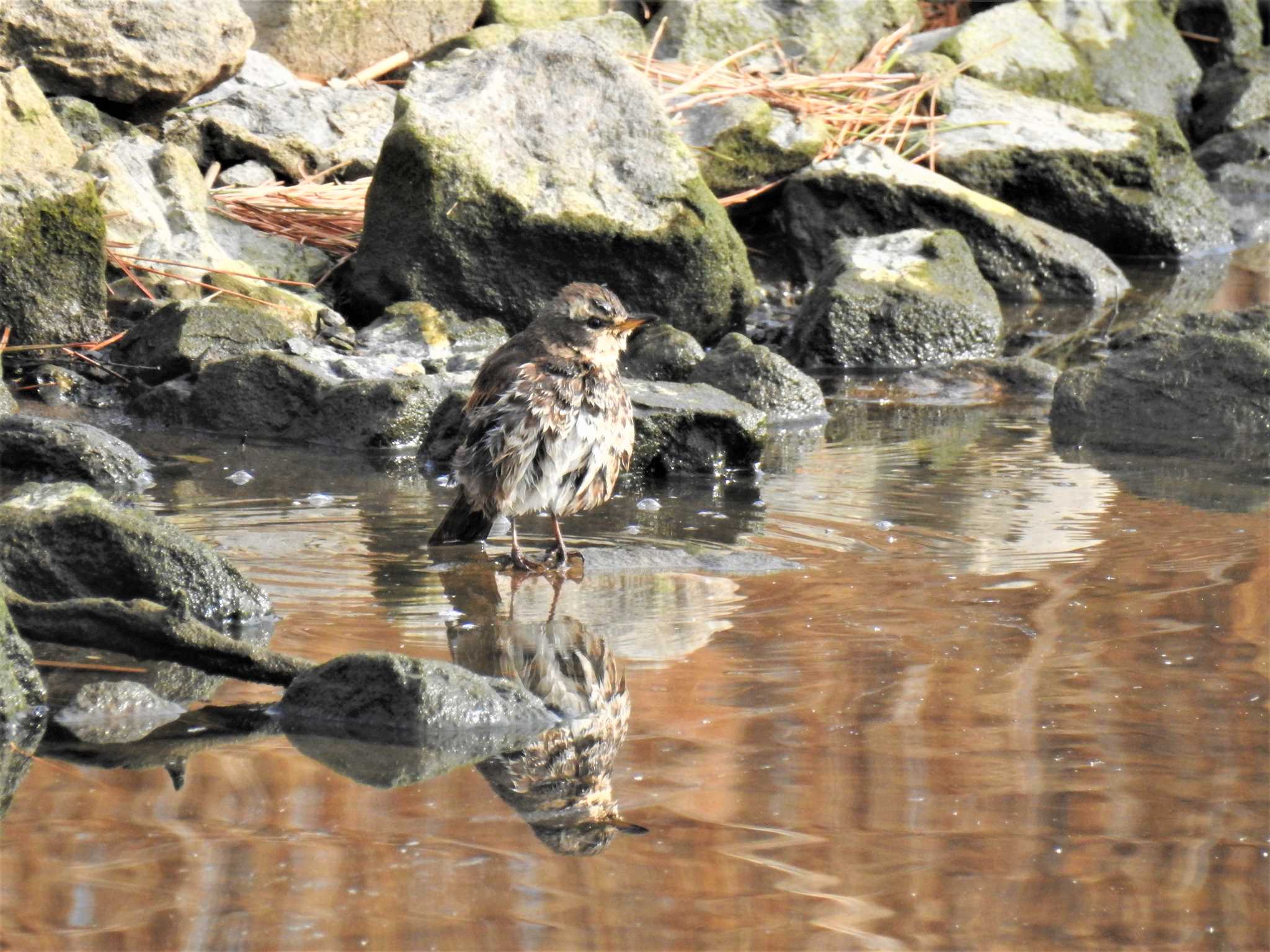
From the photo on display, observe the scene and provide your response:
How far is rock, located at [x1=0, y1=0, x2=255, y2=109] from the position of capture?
946cm

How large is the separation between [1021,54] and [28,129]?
9.09 m

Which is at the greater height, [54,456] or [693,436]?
[693,436]

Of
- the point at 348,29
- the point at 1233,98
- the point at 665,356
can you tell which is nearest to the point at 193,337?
the point at 665,356

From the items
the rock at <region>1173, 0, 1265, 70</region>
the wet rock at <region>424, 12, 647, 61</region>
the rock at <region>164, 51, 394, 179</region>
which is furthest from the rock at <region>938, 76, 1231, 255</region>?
the rock at <region>164, 51, 394, 179</region>

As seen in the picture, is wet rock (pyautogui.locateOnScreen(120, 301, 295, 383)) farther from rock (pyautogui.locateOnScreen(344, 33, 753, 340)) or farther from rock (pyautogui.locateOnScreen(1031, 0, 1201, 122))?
rock (pyautogui.locateOnScreen(1031, 0, 1201, 122))

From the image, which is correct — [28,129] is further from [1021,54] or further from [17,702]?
[1021,54]

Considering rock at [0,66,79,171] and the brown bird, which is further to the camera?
rock at [0,66,79,171]

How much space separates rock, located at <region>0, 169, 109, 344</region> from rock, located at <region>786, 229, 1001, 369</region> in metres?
3.90

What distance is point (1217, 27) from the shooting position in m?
17.3

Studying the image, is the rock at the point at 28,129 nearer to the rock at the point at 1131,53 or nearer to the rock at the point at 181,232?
the rock at the point at 181,232

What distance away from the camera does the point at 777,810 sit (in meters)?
3.43

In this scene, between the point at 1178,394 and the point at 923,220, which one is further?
the point at 923,220

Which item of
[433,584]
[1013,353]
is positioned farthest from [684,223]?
[433,584]

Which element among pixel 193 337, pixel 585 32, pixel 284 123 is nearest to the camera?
pixel 193 337
